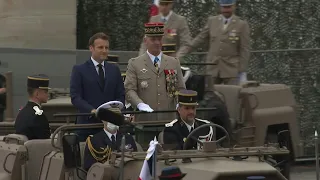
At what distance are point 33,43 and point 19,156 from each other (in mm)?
7821

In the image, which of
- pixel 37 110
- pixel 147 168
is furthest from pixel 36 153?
pixel 147 168

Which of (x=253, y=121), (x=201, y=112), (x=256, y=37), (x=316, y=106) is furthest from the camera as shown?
(x=256, y=37)

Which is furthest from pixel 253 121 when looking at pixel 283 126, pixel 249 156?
pixel 249 156

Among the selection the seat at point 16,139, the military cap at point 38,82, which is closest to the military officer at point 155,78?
the military cap at point 38,82

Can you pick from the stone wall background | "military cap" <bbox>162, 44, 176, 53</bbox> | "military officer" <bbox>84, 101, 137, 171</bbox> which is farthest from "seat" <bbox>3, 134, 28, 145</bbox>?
the stone wall background

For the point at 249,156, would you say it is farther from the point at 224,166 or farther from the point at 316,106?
the point at 316,106

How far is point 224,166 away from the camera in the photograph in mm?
9469

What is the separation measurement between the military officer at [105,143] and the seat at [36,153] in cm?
114

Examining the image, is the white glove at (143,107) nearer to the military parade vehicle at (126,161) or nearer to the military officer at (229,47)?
the military parade vehicle at (126,161)

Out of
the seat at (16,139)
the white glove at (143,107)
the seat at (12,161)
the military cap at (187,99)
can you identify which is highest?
the military cap at (187,99)

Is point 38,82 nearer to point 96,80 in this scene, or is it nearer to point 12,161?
point 96,80

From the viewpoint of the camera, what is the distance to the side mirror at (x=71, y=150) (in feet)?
34.9

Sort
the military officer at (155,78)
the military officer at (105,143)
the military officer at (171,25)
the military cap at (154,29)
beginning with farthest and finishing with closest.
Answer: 1. the military officer at (171,25)
2. the military officer at (155,78)
3. the military cap at (154,29)
4. the military officer at (105,143)

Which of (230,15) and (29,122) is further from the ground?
(230,15)
